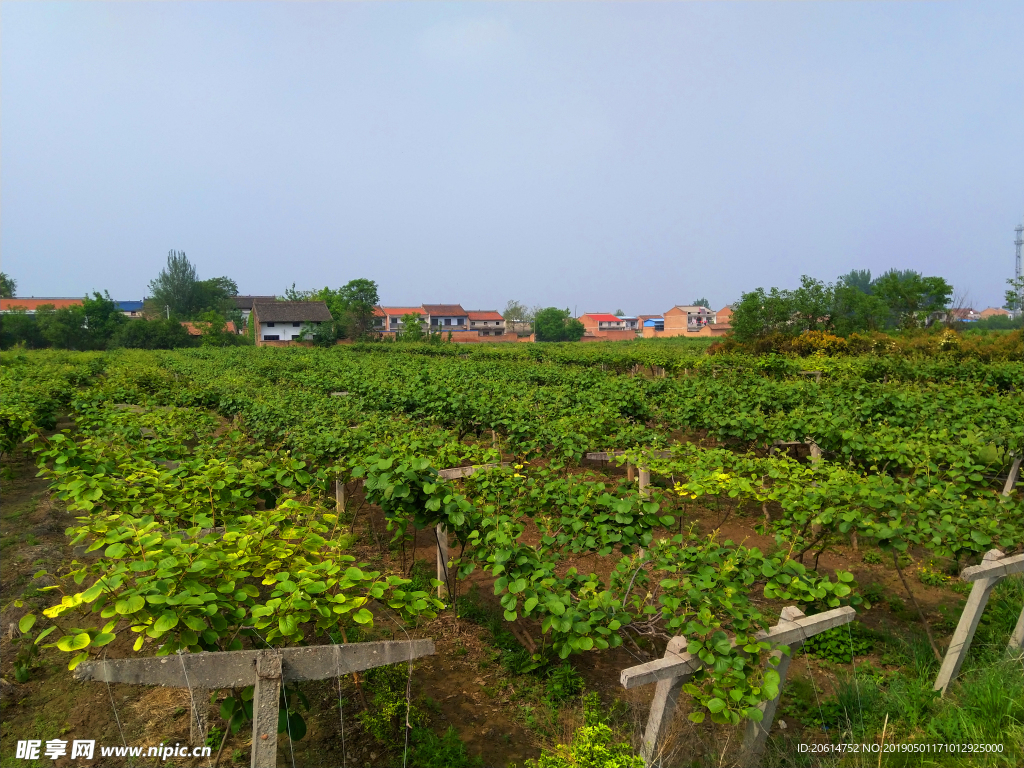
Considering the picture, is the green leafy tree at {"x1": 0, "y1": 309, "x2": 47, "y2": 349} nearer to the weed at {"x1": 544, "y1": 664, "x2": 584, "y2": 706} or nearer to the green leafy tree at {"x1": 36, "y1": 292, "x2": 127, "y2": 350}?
the green leafy tree at {"x1": 36, "y1": 292, "x2": 127, "y2": 350}

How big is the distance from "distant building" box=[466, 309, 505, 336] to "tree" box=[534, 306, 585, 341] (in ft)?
19.6

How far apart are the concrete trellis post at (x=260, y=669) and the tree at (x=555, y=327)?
8065 centimetres

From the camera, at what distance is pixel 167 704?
3.89 meters

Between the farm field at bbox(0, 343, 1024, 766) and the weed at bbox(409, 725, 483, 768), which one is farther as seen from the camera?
the weed at bbox(409, 725, 483, 768)

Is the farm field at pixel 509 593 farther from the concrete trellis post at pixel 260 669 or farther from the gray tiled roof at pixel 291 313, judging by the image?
the gray tiled roof at pixel 291 313

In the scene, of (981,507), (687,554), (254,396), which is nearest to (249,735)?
(687,554)

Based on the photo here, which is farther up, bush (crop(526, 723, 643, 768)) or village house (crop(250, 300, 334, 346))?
village house (crop(250, 300, 334, 346))

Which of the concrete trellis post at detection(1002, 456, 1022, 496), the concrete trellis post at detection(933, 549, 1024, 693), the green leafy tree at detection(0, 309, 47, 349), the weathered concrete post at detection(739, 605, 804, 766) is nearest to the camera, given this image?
the weathered concrete post at detection(739, 605, 804, 766)

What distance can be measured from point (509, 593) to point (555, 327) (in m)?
80.6

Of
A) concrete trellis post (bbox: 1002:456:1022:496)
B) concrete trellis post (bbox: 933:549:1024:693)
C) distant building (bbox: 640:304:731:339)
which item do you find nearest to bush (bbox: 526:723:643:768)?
concrete trellis post (bbox: 933:549:1024:693)

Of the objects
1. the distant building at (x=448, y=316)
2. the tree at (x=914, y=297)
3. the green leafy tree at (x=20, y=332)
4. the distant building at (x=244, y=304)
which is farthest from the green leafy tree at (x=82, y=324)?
the tree at (x=914, y=297)

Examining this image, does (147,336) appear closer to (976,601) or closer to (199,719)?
(199,719)

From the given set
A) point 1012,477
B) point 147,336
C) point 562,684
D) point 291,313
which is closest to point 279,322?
point 291,313

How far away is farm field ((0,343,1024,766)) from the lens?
2.85 metres
